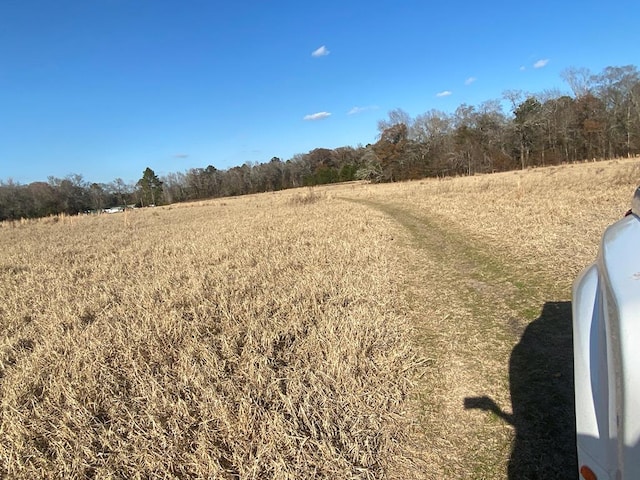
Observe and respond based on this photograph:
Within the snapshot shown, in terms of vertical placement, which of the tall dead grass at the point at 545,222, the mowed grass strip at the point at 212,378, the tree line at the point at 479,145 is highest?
the tree line at the point at 479,145

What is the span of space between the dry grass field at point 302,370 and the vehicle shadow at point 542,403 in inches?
0.6

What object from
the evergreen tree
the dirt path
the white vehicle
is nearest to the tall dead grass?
the dirt path

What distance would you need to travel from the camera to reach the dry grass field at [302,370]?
296cm

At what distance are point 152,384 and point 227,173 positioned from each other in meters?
102

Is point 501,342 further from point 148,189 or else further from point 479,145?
Answer: point 148,189

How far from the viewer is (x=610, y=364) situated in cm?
153

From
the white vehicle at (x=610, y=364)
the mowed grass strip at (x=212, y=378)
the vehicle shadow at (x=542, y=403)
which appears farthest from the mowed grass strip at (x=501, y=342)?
the white vehicle at (x=610, y=364)

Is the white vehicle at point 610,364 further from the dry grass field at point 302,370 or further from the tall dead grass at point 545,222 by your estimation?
the tall dead grass at point 545,222

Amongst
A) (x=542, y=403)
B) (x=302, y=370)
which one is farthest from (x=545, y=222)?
(x=302, y=370)

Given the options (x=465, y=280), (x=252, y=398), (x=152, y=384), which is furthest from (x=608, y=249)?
(x=465, y=280)

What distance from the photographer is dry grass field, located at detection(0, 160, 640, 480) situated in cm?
296

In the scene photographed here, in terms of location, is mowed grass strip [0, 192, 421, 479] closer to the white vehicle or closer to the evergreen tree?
the white vehicle

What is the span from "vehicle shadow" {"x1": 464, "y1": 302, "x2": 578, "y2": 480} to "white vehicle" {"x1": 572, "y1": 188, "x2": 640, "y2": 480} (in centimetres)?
144

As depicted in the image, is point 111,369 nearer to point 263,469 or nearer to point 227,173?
point 263,469
